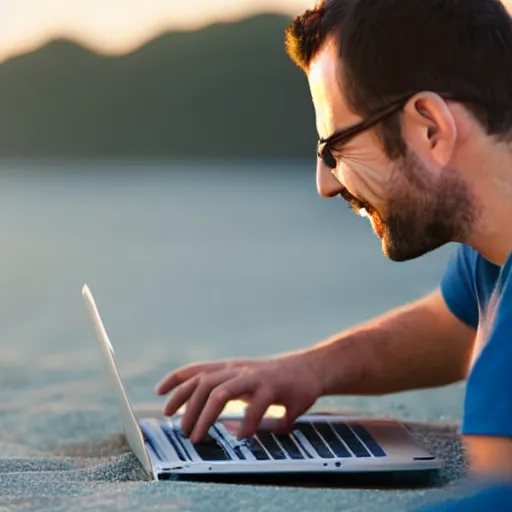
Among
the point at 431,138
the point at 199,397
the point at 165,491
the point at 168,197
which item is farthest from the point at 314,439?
the point at 168,197

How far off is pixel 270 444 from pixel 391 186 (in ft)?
0.98

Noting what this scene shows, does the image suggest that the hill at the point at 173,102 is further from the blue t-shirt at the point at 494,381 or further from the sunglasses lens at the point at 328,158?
the blue t-shirt at the point at 494,381

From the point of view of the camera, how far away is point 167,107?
3.15 m

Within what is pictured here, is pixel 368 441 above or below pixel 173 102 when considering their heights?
below

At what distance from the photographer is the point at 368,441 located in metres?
1.04

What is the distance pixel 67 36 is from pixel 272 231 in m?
→ 0.82

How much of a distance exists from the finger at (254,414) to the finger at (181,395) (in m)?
0.07

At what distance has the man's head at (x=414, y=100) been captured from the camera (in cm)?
87

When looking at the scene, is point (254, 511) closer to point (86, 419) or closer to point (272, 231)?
point (86, 419)

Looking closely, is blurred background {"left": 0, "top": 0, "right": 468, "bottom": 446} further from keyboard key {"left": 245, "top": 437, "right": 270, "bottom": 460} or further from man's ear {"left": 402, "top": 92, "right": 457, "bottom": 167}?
man's ear {"left": 402, "top": 92, "right": 457, "bottom": 167}

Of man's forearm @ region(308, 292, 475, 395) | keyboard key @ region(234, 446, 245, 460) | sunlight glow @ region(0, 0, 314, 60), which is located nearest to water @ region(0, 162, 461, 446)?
man's forearm @ region(308, 292, 475, 395)

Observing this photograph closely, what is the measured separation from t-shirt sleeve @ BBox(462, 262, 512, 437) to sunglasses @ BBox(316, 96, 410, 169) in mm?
190

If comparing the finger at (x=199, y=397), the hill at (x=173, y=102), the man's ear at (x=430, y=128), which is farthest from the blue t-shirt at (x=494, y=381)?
the hill at (x=173, y=102)

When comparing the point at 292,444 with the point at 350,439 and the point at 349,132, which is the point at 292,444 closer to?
the point at 350,439
